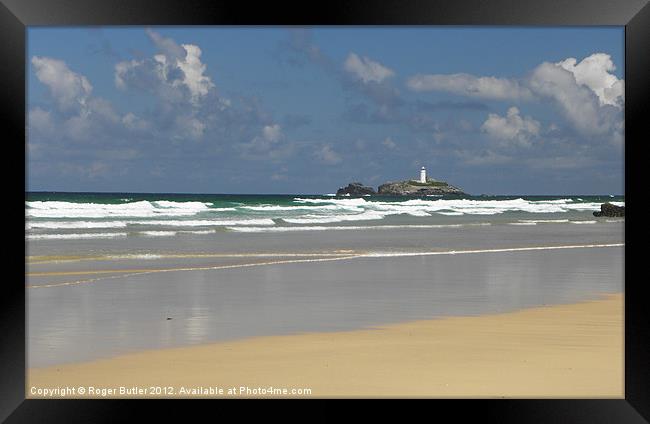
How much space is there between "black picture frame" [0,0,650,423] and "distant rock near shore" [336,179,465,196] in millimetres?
70315

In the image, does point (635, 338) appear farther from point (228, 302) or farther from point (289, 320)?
point (228, 302)

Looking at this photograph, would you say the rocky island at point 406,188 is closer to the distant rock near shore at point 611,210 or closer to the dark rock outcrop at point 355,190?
the dark rock outcrop at point 355,190

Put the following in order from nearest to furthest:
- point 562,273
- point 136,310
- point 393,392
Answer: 1. point 393,392
2. point 136,310
3. point 562,273

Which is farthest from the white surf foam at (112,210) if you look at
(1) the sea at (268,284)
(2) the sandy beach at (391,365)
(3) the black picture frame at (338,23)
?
(3) the black picture frame at (338,23)

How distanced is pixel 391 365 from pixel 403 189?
236 feet

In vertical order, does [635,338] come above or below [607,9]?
Answer: below

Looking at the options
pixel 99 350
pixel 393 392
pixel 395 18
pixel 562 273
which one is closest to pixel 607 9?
pixel 395 18

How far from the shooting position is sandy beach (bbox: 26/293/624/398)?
4.26 m

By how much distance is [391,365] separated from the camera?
4.73m

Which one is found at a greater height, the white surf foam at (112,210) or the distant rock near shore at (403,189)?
the distant rock near shore at (403,189)

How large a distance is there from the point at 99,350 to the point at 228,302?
230 centimetres

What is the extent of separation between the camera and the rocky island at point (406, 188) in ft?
245

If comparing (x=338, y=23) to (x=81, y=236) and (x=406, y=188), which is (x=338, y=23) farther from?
(x=406, y=188)

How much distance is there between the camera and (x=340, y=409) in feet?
11.3
